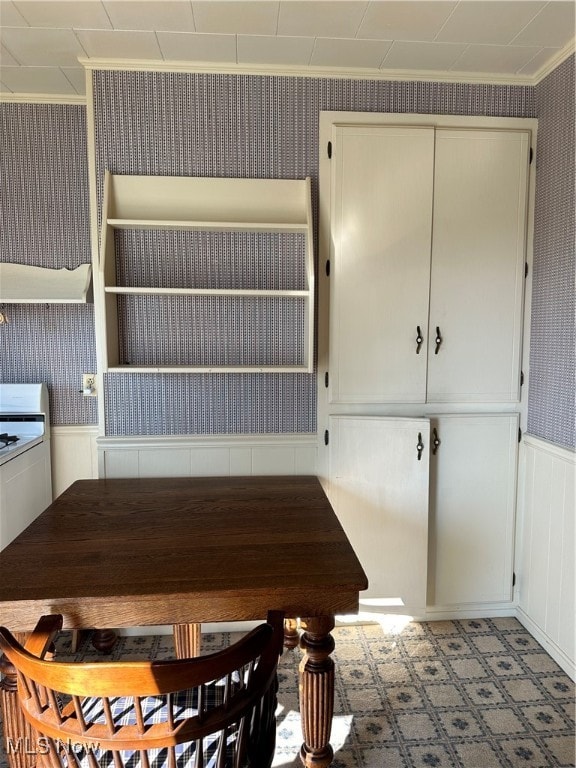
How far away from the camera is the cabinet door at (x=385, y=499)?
92.0 inches

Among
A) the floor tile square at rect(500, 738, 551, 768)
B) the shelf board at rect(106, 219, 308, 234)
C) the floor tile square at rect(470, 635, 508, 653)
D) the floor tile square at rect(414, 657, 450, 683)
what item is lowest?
the floor tile square at rect(500, 738, 551, 768)

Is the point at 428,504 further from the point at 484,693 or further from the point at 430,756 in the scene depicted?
the point at 430,756

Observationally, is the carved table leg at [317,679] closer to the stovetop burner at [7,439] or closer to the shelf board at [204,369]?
the shelf board at [204,369]

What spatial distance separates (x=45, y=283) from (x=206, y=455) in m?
1.22

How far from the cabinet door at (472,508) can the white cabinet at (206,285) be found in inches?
33.4

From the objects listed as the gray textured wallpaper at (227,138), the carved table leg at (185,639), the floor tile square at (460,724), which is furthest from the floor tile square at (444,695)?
the gray textured wallpaper at (227,138)

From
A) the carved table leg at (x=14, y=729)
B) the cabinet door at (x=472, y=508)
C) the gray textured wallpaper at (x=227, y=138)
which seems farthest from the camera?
the cabinet door at (x=472, y=508)

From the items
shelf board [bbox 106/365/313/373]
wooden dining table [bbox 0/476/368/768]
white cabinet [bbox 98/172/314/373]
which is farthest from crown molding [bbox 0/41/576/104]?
wooden dining table [bbox 0/476/368/768]

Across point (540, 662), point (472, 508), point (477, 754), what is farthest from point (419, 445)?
point (477, 754)

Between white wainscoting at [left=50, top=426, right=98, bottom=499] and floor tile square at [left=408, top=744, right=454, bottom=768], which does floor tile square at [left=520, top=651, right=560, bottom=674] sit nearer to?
floor tile square at [left=408, top=744, right=454, bottom=768]

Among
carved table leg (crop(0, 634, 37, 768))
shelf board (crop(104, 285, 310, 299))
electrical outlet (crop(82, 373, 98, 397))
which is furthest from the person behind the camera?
electrical outlet (crop(82, 373, 98, 397))

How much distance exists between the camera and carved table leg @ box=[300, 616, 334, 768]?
54.5 inches

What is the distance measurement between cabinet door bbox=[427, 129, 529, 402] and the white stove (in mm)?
1920

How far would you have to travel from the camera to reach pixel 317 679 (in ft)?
4.53
